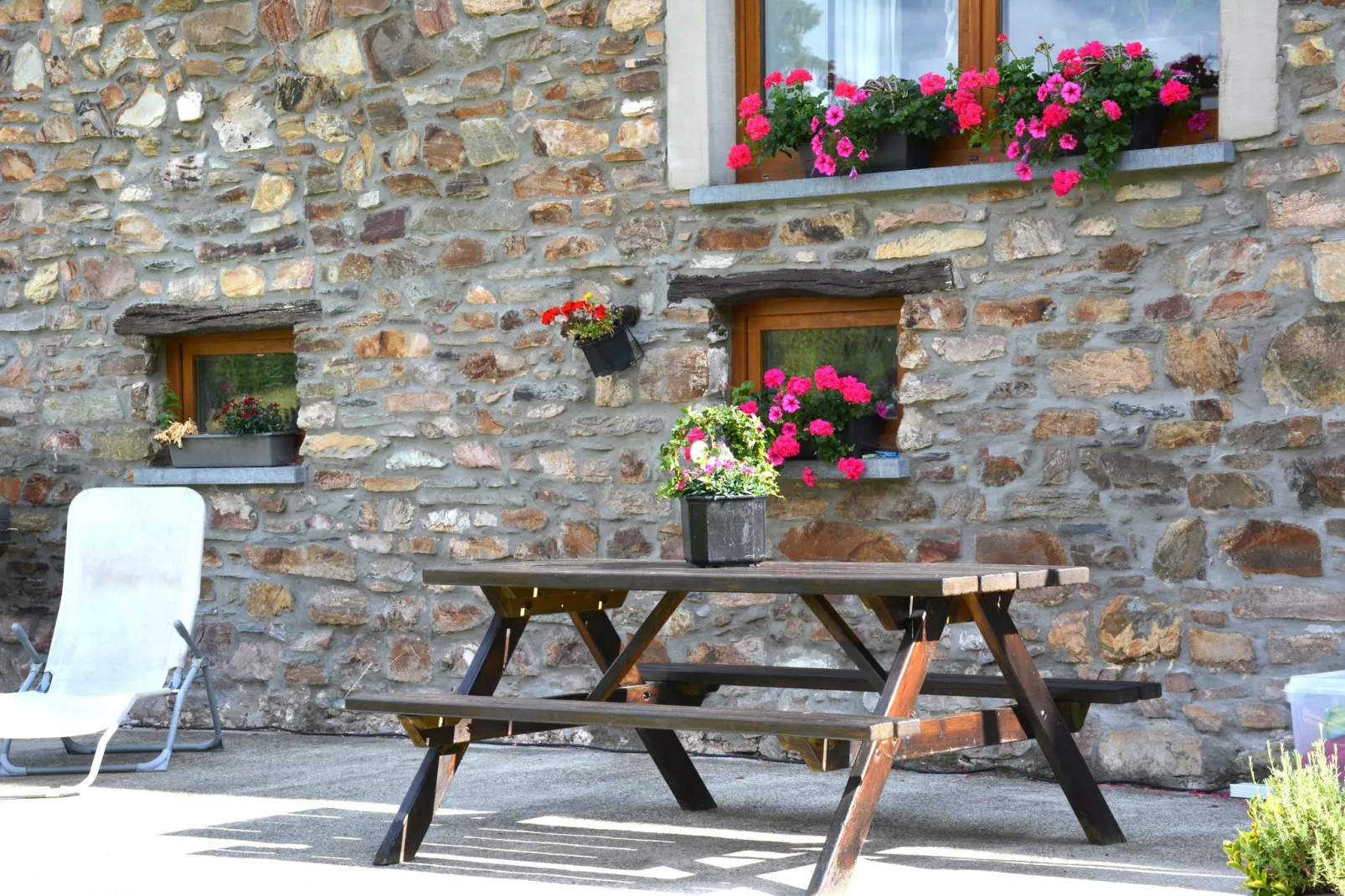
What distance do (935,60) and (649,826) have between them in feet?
8.19

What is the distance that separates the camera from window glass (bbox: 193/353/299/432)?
6.44m

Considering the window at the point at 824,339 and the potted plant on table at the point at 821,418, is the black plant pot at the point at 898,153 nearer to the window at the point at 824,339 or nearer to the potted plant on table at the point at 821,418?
the window at the point at 824,339

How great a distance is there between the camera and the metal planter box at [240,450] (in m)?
6.29

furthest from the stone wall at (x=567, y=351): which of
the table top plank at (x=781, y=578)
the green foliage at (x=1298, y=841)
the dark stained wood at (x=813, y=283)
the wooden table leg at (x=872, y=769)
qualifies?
the green foliage at (x=1298, y=841)

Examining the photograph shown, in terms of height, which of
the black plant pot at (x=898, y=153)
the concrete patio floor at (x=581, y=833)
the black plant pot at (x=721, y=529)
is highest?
the black plant pot at (x=898, y=153)

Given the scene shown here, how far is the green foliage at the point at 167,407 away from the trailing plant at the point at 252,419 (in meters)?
0.30

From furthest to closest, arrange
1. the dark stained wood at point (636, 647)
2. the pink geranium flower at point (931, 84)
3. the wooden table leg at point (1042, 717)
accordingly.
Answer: the pink geranium flower at point (931, 84) < the dark stained wood at point (636, 647) < the wooden table leg at point (1042, 717)

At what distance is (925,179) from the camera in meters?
4.92

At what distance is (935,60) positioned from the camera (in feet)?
16.8

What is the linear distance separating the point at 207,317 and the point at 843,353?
8.61ft

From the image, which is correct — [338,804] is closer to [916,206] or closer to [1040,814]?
[1040,814]

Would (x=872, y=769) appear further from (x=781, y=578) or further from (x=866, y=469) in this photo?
(x=866, y=469)

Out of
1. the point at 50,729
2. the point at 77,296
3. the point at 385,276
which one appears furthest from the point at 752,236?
the point at 77,296

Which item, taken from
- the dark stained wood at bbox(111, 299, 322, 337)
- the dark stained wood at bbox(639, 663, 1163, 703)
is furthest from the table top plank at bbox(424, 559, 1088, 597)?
the dark stained wood at bbox(111, 299, 322, 337)
